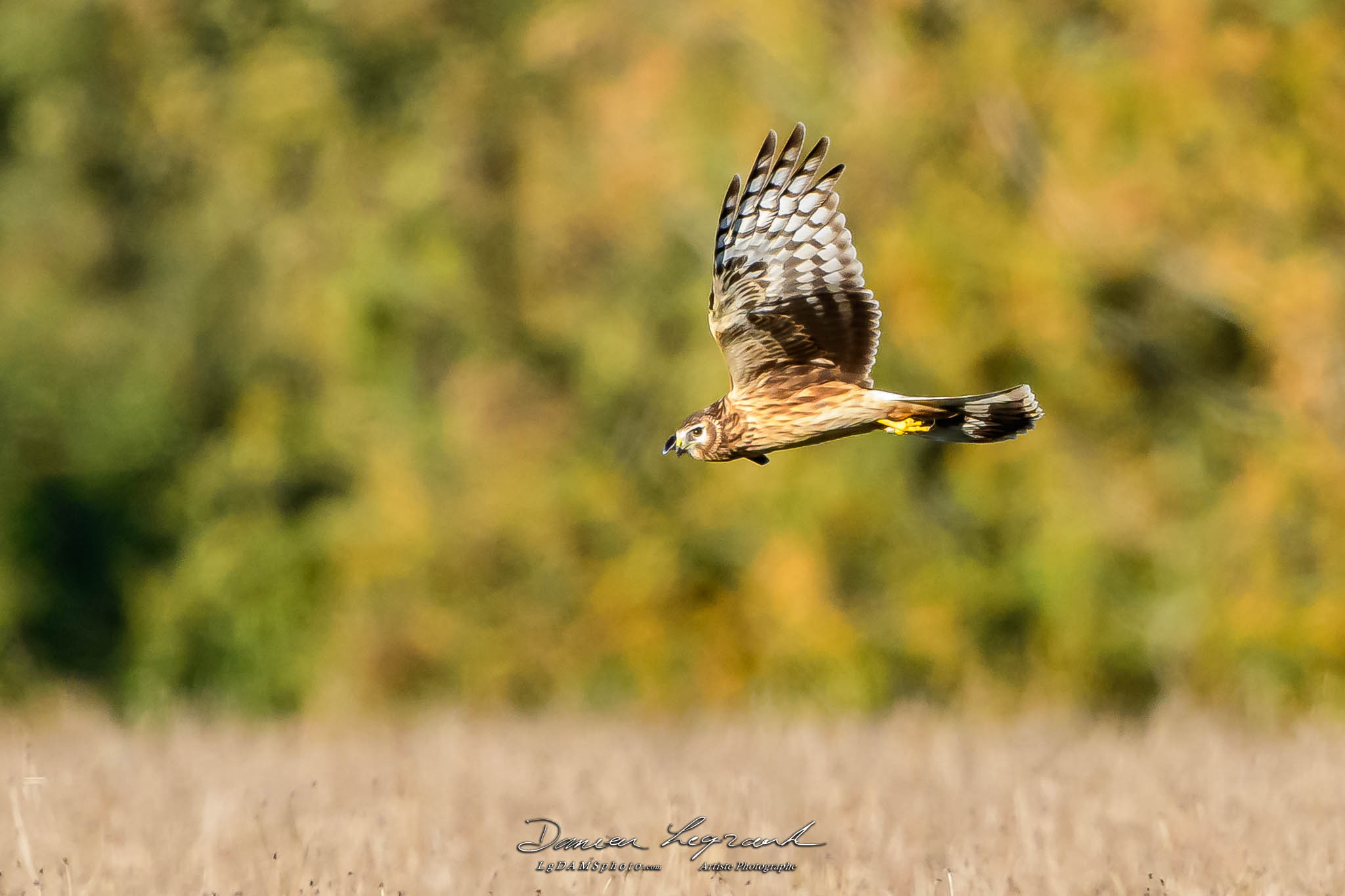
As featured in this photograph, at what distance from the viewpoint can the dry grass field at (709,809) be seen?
562cm

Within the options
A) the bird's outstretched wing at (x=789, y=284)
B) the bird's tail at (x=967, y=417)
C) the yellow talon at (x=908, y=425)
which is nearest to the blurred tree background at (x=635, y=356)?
the bird's outstretched wing at (x=789, y=284)

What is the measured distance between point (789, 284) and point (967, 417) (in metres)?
0.71

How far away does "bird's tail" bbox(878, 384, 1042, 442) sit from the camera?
4.58 m

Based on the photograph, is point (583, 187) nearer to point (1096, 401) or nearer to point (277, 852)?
point (1096, 401)

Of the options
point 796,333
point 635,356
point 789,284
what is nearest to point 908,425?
point 796,333

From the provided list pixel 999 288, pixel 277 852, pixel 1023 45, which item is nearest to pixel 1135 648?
pixel 999 288

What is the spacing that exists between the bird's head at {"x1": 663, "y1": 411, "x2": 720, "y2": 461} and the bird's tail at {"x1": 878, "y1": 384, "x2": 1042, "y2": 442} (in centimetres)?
47

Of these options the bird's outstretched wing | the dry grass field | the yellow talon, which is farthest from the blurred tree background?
the yellow talon

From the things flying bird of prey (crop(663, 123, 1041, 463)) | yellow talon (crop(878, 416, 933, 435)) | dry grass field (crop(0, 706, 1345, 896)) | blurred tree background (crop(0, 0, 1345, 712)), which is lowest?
dry grass field (crop(0, 706, 1345, 896))

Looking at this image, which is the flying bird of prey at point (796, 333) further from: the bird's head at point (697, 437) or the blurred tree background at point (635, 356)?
the blurred tree background at point (635, 356)

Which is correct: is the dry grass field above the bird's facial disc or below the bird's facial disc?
below

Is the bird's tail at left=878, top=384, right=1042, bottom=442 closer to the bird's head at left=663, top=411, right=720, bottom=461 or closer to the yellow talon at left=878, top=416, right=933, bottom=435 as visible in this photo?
the yellow talon at left=878, top=416, right=933, bottom=435

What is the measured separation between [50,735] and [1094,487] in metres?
7.36

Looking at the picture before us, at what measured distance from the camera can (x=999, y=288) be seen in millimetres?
12453
